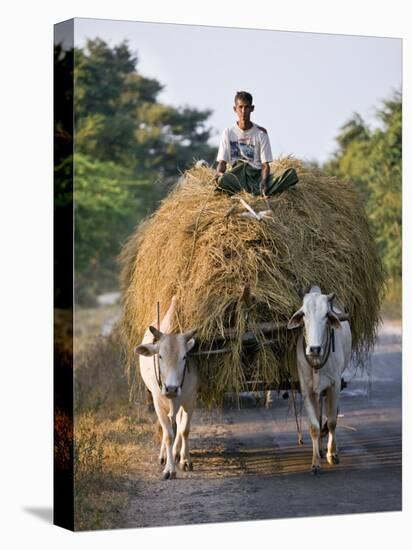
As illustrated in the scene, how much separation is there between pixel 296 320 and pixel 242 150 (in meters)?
1.45

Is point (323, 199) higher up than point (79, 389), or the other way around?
point (323, 199)

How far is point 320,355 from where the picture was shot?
938 centimetres

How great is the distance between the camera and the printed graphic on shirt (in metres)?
9.85

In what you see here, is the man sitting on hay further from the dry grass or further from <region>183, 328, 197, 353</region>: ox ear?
the dry grass

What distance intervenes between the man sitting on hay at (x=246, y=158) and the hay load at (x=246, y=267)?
0.39ft

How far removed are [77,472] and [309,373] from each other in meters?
2.00

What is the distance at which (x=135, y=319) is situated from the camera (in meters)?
10.5

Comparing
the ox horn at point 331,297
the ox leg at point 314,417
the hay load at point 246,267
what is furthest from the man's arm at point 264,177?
the ox leg at point 314,417

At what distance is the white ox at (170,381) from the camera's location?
930 centimetres

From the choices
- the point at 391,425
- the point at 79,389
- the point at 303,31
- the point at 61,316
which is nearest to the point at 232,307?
the point at 61,316

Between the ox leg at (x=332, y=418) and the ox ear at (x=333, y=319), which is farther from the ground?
the ox ear at (x=333, y=319)

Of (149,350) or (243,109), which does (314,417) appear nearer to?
(149,350)

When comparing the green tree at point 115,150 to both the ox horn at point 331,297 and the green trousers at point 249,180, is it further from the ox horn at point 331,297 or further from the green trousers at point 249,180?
the ox horn at point 331,297

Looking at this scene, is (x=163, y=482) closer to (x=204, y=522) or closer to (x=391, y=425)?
(x=204, y=522)
